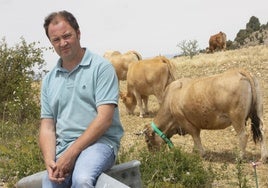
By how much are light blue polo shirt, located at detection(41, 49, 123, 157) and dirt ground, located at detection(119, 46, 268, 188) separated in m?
1.75

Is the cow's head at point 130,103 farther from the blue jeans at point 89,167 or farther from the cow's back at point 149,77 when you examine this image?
the blue jeans at point 89,167

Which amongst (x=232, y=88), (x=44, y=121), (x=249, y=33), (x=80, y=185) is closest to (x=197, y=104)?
(x=232, y=88)

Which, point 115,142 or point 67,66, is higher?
point 67,66

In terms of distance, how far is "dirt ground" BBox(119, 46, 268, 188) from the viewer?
20.3ft

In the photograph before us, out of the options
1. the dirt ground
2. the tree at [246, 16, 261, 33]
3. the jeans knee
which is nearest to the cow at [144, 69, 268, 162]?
the dirt ground

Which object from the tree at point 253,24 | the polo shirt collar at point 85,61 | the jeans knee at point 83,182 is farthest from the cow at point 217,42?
the tree at point 253,24

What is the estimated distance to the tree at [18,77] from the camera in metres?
10.4

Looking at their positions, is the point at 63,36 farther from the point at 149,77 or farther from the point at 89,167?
the point at 149,77

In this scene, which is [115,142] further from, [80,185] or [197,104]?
[197,104]

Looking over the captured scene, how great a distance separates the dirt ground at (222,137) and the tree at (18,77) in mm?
2317

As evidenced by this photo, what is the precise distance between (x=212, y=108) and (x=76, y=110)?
4400 mm

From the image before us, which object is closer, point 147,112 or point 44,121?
point 44,121

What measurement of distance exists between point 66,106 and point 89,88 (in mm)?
262

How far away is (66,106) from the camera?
3.80 meters
